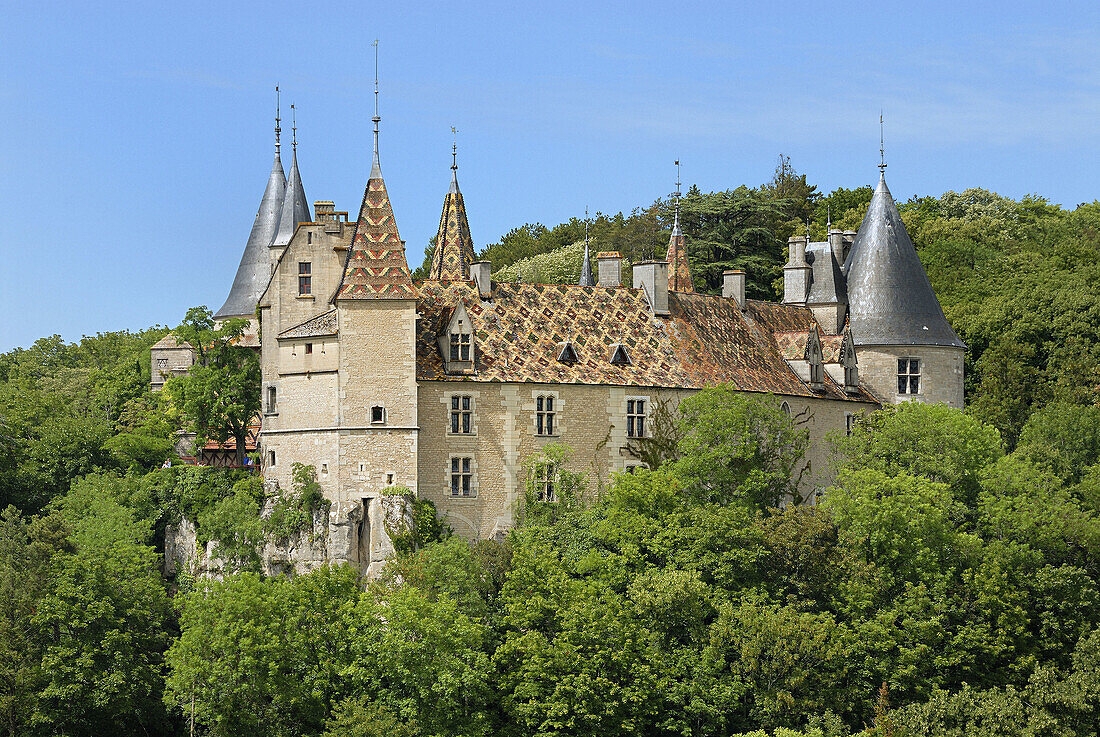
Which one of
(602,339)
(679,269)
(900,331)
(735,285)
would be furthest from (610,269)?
(900,331)

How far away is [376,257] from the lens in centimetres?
5678

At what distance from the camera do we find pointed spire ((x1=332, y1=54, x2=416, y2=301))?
56.3 metres

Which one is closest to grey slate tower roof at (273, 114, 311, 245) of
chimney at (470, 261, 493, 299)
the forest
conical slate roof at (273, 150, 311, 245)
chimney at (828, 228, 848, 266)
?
conical slate roof at (273, 150, 311, 245)

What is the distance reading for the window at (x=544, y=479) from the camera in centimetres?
5844

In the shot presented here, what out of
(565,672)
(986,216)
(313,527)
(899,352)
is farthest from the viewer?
(986,216)

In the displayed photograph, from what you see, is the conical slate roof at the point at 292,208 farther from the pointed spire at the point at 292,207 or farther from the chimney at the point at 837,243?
the chimney at the point at 837,243

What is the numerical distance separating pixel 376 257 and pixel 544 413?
7.57 metres

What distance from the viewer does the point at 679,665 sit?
2122 inches

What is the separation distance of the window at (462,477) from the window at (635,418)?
577 cm

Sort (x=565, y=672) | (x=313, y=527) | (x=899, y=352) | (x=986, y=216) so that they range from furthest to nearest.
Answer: (x=986, y=216)
(x=899, y=352)
(x=313, y=527)
(x=565, y=672)

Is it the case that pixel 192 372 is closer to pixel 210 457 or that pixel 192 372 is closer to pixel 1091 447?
pixel 210 457

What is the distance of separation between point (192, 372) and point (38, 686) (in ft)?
41.9

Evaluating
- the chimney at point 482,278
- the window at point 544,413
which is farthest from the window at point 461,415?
the chimney at point 482,278

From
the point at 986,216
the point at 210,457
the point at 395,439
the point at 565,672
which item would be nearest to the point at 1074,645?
the point at 565,672
